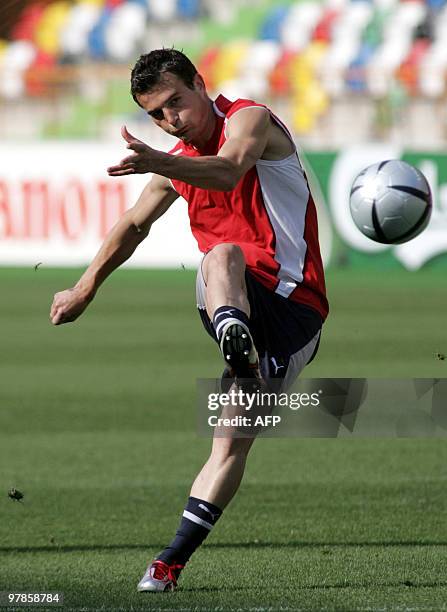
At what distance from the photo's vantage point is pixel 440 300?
1814 cm

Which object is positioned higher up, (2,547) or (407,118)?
(407,118)

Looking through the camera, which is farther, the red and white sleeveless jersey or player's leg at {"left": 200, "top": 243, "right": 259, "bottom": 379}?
the red and white sleeveless jersey

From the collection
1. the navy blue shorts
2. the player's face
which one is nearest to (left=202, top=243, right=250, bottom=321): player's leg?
the navy blue shorts

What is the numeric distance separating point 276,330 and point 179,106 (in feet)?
3.25

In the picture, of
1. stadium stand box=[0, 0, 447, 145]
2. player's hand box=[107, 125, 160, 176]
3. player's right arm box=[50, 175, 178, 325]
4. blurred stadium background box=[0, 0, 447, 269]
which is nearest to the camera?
player's hand box=[107, 125, 160, 176]

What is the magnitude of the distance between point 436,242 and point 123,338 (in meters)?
7.88

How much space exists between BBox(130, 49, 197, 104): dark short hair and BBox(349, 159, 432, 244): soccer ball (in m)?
2.22

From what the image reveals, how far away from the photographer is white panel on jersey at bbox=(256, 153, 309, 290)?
5.30 metres

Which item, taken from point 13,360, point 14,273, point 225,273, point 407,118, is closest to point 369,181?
point 225,273

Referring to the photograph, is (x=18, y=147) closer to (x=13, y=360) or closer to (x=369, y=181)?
(x=13, y=360)

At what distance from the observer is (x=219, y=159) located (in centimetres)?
482

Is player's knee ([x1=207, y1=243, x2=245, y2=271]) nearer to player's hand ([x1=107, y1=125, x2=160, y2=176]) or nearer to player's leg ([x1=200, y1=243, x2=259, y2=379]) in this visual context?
player's leg ([x1=200, y1=243, x2=259, y2=379])

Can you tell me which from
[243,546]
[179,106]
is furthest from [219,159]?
[243,546]

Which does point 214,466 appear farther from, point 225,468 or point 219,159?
point 219,159
